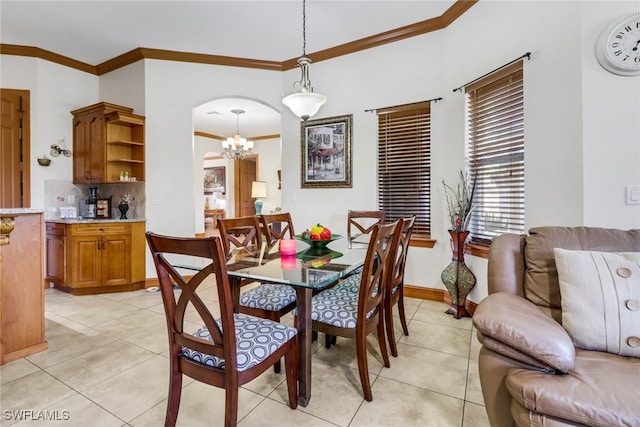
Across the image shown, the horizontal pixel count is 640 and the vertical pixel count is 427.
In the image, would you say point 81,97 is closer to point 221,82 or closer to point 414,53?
point 221,82

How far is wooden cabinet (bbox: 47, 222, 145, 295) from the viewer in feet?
11.6

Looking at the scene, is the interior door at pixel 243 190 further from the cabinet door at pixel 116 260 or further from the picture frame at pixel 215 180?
the cabinet door at pixel 116 260

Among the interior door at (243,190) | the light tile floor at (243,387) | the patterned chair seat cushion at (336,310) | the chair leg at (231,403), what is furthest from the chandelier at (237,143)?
the chair leg at (231,403)

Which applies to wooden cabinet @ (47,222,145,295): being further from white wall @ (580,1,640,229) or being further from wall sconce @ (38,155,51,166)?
white wall @ (580,1,640,229)

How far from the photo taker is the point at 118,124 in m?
3.88

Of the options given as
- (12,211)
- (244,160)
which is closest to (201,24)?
(12,211)

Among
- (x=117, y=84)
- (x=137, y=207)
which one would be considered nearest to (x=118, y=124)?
(x=117, y=84)

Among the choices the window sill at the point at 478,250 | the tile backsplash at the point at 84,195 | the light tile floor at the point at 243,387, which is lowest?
the light tile floor at the point at 243,387

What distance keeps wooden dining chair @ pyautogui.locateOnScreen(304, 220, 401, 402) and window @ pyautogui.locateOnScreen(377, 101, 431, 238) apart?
5.69ft

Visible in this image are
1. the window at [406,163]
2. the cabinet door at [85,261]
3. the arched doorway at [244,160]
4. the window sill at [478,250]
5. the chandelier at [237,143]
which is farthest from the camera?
the arched doorway at [244,160]

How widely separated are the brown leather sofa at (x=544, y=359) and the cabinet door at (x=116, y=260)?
12.6 feet

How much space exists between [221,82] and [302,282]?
3.54m

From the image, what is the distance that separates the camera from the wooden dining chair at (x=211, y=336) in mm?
1186

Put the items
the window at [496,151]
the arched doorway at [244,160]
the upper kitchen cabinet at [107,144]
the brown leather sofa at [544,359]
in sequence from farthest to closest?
the arched doorway at [244,160]
the upper kitchen cabinet at [107,144]
the window at [496,151]
the brown leather sofa at [544,359]
